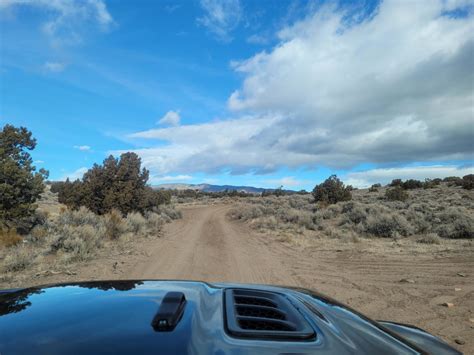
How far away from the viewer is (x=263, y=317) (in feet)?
6.81

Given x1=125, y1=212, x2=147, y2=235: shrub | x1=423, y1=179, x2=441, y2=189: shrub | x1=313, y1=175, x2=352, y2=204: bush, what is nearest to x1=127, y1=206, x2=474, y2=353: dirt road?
x1=125, y1=212, x2=147, y2=235: shrub

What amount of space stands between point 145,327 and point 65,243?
12.2 meters

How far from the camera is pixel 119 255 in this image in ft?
43.5

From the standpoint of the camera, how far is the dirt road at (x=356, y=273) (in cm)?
695

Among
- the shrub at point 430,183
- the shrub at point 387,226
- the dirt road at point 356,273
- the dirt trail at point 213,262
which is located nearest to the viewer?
the dirt road at point 356,273

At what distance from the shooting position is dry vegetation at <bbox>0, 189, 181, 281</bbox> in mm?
10805

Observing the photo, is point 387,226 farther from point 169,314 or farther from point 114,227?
point 169,314

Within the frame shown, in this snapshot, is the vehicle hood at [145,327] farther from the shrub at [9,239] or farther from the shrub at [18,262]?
the shrub at [9,239]

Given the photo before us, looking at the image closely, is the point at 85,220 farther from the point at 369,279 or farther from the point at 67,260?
the point at 369,279

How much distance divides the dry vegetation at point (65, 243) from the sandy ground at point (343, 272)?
719 millimetres

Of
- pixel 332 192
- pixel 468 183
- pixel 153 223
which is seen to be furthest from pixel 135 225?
pixel 468 183

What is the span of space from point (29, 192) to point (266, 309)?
58.3 feet

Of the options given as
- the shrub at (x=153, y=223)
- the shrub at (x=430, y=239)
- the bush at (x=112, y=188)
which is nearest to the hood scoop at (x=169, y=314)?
the shrub at (x=430, y=239)

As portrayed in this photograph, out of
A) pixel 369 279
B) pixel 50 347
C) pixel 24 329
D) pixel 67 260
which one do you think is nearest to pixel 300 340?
pixel 50 347
